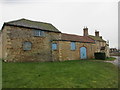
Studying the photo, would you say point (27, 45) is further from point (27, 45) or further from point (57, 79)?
point (57, 79)

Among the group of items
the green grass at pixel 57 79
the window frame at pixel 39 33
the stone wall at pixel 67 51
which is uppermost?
the window frame at pixel 39 33

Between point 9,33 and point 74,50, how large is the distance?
39.3 ft

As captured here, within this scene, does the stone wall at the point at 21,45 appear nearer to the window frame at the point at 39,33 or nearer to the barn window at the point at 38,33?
the window frame at the point at 39,33

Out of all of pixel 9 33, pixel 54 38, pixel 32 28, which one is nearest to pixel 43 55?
pixel 54 38

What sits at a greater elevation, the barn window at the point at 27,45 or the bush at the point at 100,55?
the barn window at the point at 27,45

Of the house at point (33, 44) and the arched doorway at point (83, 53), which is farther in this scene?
the arched doorway at point (83, 53)

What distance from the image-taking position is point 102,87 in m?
5.31

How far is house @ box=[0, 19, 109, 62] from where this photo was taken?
13.1 m

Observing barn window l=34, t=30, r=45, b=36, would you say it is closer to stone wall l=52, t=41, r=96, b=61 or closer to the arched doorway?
stone wall l=52, t=41, r=96, b=61

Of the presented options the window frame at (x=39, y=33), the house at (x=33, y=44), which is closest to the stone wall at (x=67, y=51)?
the house at (x=33, y=44)

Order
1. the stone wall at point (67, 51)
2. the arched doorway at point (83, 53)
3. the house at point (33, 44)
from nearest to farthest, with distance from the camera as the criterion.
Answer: the house at point (33, 44) → the stone wall at point (67, 51) → the arched doorway at point (83, 53)

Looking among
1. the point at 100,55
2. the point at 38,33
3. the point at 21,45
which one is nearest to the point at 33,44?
the point at 21,45

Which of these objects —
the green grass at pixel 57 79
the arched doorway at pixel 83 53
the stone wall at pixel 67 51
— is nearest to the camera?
the green grass at pixel 57 79

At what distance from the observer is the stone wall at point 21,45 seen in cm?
1293
